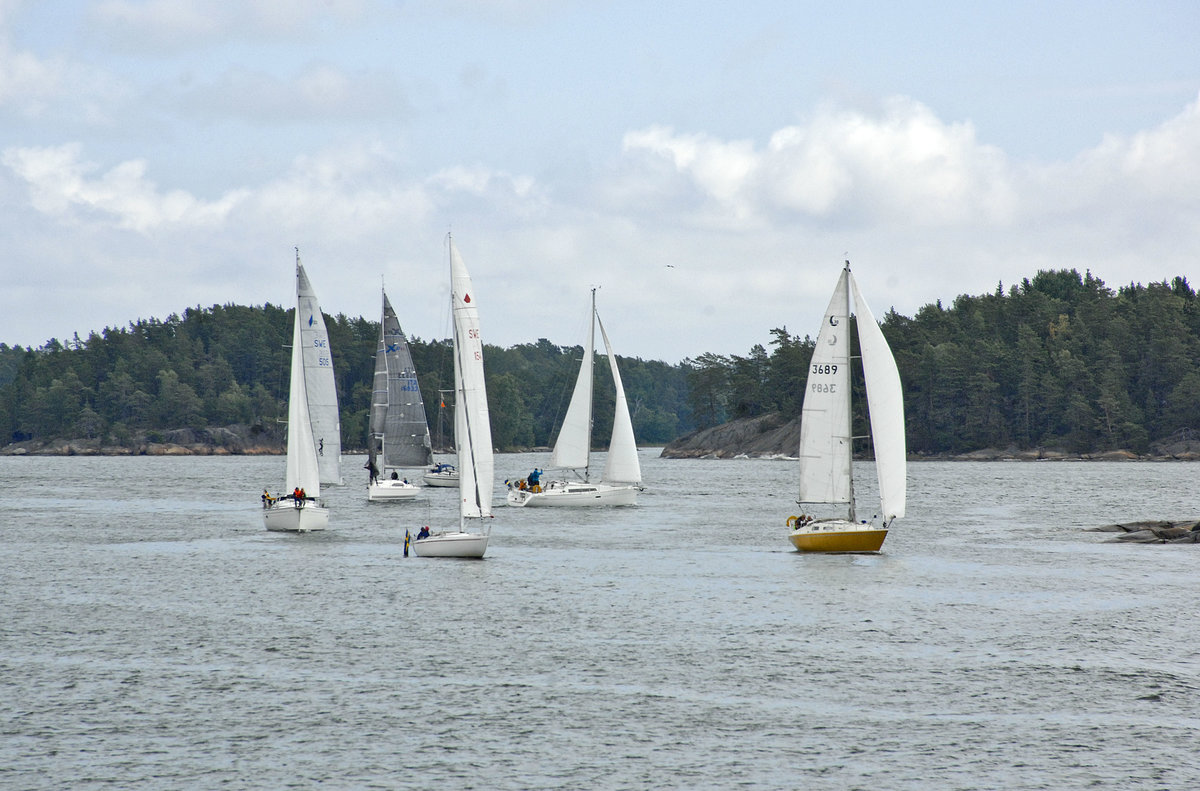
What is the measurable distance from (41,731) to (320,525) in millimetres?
35250

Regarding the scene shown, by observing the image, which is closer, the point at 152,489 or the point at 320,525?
the point at 320,525

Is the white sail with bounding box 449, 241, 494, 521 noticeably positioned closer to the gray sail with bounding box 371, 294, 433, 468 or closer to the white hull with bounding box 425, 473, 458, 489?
the gray sail with bounding box 371, 294, 433, 468

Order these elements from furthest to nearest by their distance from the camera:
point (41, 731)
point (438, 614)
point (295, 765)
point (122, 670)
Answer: point (438, 614)
point (122, 670)
point (41, 731)
point (295, 765)

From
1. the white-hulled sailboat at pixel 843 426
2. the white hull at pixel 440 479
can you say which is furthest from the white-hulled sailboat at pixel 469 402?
the white hull at pixel 440 479

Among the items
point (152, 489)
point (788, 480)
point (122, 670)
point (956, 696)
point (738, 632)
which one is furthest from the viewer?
point (788, 480)

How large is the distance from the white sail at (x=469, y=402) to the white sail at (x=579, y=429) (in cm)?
2832

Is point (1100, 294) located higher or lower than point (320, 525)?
higher

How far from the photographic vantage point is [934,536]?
59.4 metres

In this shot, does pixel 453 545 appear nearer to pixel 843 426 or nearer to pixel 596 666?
pixel 843 426

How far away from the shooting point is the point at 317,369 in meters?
61.9

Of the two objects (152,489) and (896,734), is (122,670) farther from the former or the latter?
(152,489)

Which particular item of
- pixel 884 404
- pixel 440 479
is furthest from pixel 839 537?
pixel 440 479

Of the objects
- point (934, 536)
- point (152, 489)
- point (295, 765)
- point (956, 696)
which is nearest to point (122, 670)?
point (295, 765)

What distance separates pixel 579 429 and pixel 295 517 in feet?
71.0
